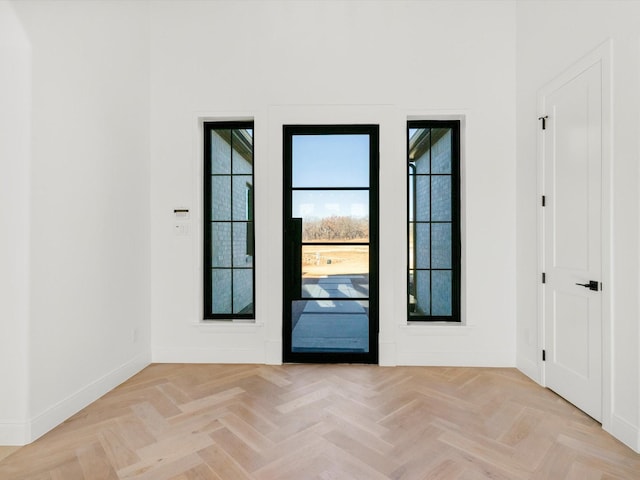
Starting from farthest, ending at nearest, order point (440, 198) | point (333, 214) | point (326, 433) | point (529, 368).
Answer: point (440, 198) → point (333, 214) → point (529, 368) → point (326, 433)

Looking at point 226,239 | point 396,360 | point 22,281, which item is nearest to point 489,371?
point 396,360

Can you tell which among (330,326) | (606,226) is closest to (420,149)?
(606,226)

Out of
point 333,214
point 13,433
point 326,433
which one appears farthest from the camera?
point 333,214

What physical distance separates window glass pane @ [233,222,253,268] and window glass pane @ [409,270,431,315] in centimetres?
180

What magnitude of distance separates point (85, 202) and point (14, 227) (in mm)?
531

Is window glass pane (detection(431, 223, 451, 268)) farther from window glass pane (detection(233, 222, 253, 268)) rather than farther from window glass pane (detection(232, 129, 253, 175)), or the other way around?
window glass pane (detection(232, 129, 253, 175))

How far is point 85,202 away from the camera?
242 cm

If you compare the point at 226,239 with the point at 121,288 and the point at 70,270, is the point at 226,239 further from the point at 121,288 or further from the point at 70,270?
the point at 70,270

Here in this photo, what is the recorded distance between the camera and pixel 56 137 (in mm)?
2174

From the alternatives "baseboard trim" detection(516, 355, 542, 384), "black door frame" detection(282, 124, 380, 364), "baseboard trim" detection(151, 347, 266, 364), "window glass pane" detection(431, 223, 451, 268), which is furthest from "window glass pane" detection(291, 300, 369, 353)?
"baseboard trim" detection(516, 355, 542, 384)

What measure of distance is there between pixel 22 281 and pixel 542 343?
390 cm

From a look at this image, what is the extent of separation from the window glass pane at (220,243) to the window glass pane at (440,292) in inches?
87.3

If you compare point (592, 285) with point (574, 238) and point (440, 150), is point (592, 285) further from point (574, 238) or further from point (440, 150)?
point (440, 150)

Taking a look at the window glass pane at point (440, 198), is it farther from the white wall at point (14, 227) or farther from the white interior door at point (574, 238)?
the white wall at point (14, 227)
